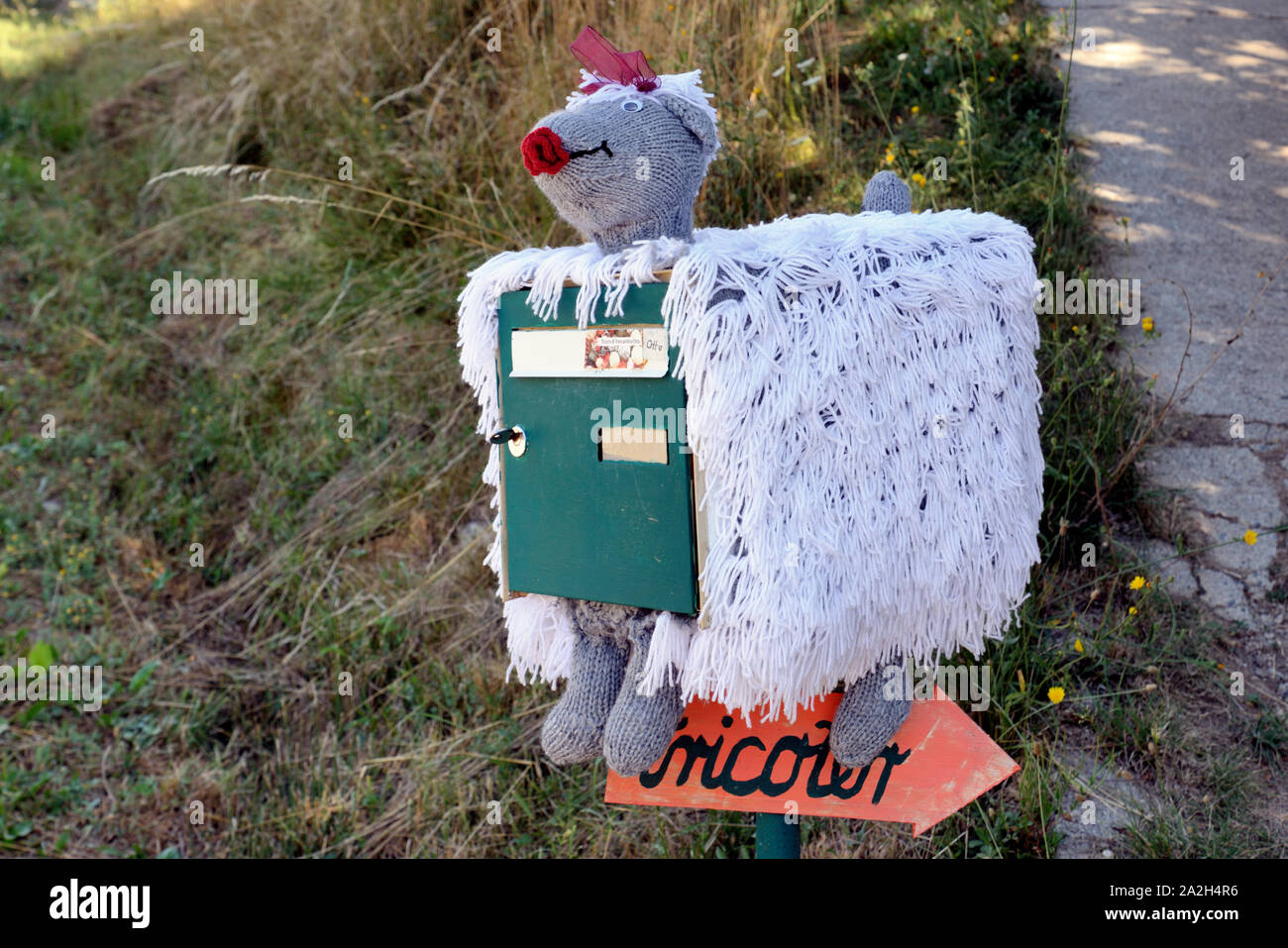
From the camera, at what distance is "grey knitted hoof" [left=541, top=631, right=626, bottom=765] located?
58.9 inches

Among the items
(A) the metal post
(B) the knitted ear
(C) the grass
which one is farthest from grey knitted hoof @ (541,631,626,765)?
(C) the grass

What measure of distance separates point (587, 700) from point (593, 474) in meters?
0.36

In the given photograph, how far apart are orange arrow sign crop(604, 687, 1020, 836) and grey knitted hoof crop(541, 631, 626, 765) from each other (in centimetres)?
9

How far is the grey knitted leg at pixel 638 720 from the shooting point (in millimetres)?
1431

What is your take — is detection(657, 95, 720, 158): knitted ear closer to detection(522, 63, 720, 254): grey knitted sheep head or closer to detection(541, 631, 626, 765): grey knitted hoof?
detection(522, 63, 720, 254): grey knitted sheep head

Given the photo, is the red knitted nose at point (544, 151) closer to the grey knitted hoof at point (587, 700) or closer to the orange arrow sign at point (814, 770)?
the grey knitted hoof at point (587, 700)

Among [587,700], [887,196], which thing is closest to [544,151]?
[887,196]

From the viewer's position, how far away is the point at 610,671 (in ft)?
4.97

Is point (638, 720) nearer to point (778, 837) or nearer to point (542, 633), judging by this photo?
point (542, 633)

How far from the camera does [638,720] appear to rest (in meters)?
1.43

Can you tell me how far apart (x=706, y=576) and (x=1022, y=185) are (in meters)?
2.00

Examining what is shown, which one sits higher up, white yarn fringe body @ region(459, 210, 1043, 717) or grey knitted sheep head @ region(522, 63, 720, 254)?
grey knitted sheep head @ region(522, 63, 720, 254)
